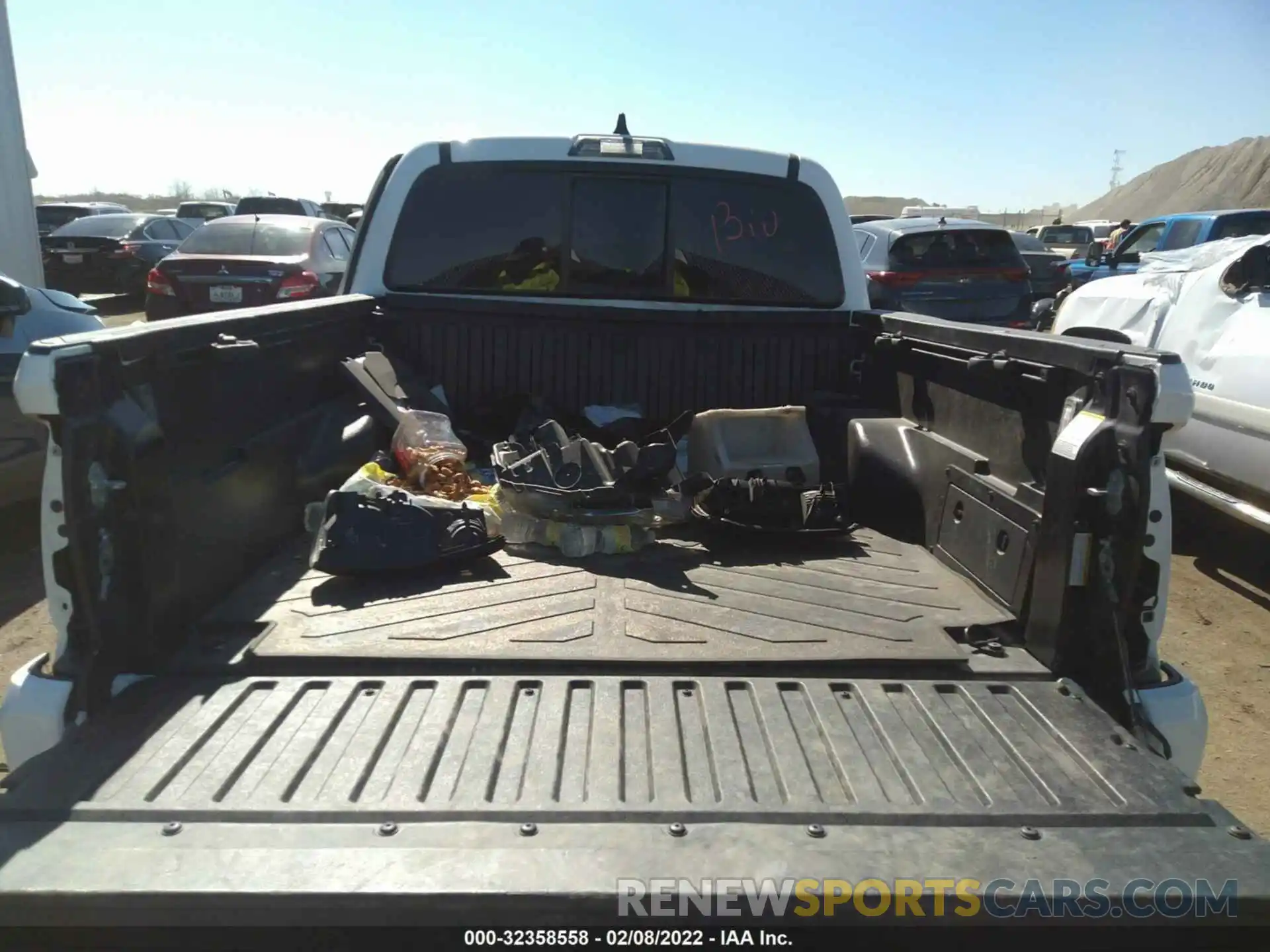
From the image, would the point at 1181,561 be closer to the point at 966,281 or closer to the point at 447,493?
the point at 447,493

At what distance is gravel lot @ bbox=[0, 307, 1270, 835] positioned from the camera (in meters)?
3.77

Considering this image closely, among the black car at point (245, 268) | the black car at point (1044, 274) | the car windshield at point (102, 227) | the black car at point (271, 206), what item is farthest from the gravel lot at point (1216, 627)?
the black car at point (271, 206)

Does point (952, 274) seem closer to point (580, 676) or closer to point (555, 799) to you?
point (580, 676)

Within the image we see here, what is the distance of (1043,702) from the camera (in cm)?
209

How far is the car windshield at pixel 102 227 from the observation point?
19219mm

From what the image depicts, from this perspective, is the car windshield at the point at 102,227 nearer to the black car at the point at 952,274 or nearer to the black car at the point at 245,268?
the black car at the point at 245,268

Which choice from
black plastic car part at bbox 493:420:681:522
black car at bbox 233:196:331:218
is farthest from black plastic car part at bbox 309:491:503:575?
black car at bbox 233:196:331:218

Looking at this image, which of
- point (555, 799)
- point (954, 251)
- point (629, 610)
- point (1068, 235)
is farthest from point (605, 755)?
point (1068, 235)

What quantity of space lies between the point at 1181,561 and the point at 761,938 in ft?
19.0

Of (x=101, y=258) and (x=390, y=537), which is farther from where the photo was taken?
(x=101, y=258)

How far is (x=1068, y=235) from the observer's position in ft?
94.8

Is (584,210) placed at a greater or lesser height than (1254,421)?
greater

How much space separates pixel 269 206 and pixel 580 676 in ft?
73.5

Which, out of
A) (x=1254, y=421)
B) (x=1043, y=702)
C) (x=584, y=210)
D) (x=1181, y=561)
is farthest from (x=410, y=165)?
(x=1181, y=561)
